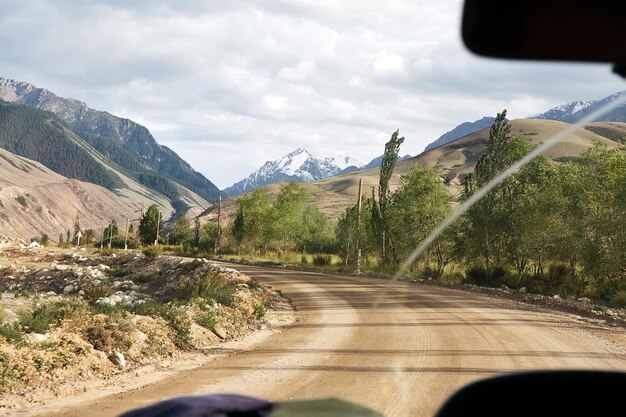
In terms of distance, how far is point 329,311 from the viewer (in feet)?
64.2

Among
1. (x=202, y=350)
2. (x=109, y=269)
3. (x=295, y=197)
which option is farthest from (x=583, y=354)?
(x=295, y=197)

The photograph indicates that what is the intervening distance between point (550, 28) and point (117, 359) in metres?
11.0

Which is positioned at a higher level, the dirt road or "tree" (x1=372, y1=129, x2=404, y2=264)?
"tree" (x1=372, y1=129, x2=404, y2=264)

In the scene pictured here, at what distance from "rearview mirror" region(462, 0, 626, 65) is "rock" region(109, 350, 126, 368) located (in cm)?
1081

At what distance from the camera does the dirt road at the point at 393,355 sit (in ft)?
29.3

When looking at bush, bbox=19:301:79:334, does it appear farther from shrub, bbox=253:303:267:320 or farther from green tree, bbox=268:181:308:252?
green tree, bbox=268:181:308:252

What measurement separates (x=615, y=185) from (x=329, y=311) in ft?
49.5

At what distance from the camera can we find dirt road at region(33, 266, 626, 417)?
8.94 m

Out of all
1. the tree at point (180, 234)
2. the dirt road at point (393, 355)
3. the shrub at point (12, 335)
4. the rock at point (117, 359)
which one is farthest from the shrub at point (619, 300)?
the tree at point (180, 234)

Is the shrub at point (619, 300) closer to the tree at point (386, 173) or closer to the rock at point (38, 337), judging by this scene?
the tree at point (386, 173)

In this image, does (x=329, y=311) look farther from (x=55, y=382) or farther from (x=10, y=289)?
(x=10, y=289)

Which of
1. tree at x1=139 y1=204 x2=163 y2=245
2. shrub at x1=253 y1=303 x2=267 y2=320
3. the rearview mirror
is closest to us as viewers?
the rearview mirror

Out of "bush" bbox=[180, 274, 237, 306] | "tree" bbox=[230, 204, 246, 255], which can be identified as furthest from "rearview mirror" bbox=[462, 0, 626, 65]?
"tree" bbox=[230, 204, 246, 255]

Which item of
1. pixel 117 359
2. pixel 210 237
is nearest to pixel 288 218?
pixel 210 237
